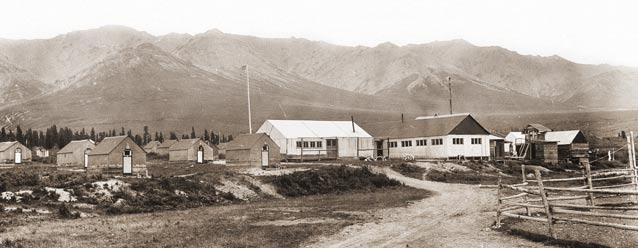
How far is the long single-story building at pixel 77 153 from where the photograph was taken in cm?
6769

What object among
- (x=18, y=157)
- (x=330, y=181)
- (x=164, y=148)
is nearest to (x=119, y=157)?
(x=330, y=181)

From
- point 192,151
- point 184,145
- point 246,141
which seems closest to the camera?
point 246,141

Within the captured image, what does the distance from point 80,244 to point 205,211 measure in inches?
433

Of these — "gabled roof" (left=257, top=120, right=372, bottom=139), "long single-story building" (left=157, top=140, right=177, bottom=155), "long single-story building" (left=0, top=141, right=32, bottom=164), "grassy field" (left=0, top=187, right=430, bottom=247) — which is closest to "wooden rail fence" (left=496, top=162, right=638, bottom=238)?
"grassy field" (left=0, top=187, right=430, bottom=247)

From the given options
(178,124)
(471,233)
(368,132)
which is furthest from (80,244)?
(178,124)

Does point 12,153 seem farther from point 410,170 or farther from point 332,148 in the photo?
point 410,170

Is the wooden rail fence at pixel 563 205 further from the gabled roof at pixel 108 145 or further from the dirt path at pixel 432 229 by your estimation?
the gabled roof at pixel 108 145

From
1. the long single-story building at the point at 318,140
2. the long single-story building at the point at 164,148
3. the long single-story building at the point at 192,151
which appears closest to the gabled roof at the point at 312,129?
the long single-story building at the point at 318,140

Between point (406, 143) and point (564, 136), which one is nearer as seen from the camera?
point (406, 143)

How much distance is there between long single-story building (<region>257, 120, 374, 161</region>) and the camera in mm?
73250

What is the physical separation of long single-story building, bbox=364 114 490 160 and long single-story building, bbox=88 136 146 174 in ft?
112

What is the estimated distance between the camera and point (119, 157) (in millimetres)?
51625

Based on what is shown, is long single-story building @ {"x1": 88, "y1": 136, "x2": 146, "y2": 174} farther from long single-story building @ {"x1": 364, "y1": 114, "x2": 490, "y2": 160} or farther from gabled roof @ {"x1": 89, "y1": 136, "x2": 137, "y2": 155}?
long single-story building @ {"x1": 364, "y1": 114, "x2": 490, "y2": 160}

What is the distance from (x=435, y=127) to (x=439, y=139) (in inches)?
84.8
